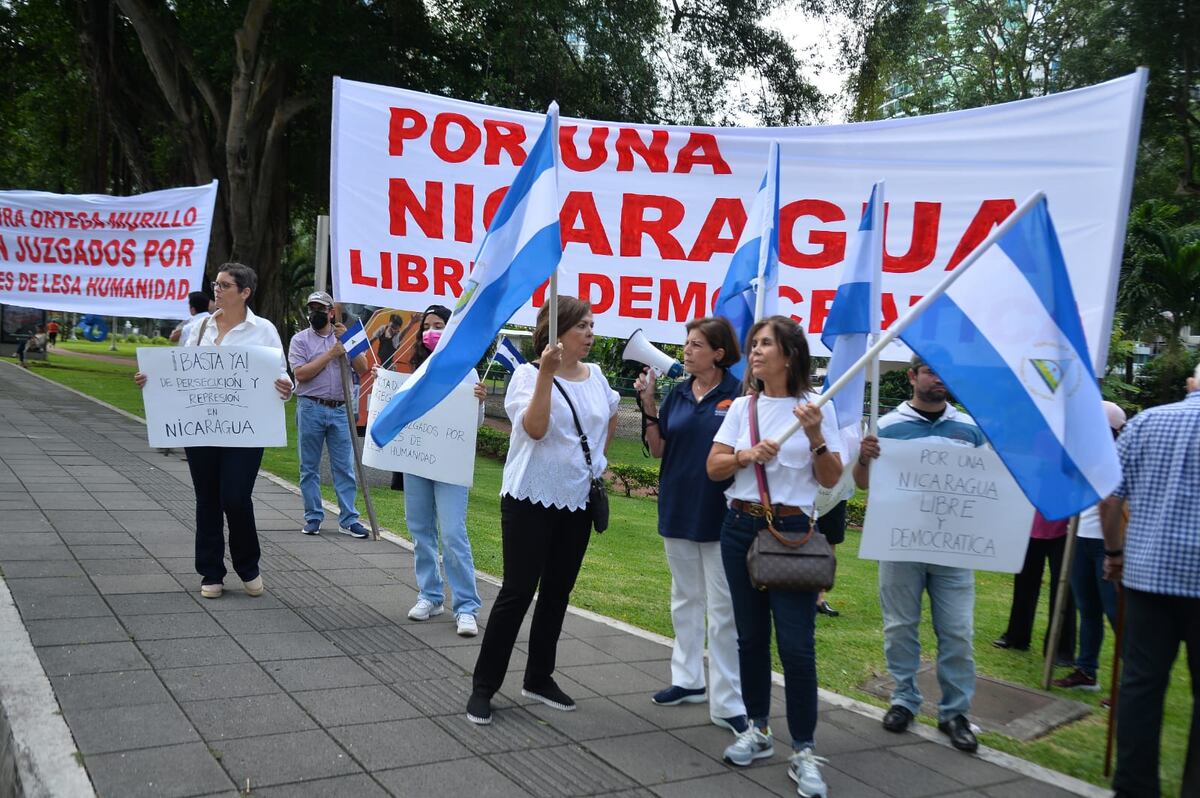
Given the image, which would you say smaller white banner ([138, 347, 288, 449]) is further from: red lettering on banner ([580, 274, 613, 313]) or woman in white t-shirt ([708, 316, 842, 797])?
woman in white t-shirt ([708, 316, 842, 797])

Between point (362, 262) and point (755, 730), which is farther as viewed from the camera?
point (362, 262)

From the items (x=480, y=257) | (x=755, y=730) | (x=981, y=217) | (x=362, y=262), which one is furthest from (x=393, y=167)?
(x=755, y=730)

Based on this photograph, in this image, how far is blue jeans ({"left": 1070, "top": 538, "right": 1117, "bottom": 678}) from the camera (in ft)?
19.6

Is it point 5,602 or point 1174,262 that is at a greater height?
point 1174,262

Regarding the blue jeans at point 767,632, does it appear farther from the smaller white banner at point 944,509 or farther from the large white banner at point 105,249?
the large white banner at point 105,249

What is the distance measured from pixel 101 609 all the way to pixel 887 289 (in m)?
4.68

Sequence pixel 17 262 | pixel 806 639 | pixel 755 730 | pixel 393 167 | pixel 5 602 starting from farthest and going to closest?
pixel 17 262 → pixel 393 167 → pixel 5 602 → pixel 755 730 → pixel 806 639

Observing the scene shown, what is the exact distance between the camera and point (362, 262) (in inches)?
244

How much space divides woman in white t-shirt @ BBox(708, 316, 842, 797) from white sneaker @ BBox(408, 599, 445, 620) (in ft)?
7.55

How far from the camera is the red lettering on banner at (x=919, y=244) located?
5770 millimetres

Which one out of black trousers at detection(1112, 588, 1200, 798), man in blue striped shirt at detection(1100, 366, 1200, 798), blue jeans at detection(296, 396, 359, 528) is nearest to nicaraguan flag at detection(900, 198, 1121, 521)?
man in blue striped shirt at detection(1100, 366, 1200, 798)

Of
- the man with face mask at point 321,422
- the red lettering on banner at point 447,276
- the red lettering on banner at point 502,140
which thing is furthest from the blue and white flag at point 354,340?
the red lettering on banner at point 502,140

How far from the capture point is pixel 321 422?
8.33m

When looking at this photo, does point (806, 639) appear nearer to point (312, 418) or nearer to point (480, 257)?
point (480, 257)
